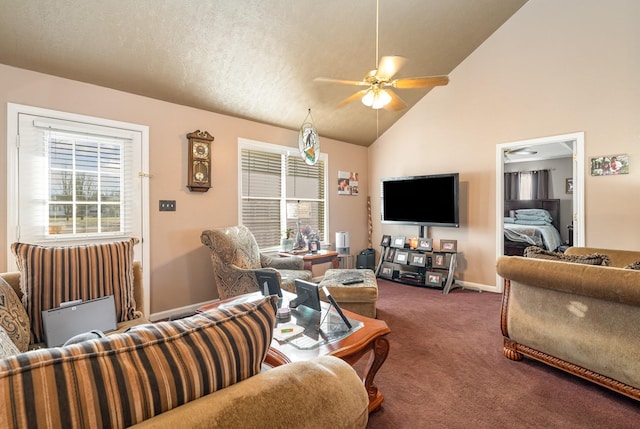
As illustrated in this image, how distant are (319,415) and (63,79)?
348cm

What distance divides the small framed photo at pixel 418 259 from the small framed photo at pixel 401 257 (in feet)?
0.22

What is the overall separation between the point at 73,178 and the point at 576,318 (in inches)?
164

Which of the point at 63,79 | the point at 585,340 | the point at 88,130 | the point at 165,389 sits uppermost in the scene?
the point at 63,79

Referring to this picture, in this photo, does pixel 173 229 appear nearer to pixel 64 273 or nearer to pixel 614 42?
pixel 64 273

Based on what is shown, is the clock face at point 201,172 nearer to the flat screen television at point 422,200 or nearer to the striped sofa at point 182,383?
the flat screen television at point 422,200

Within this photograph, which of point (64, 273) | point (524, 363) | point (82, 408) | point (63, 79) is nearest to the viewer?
point (82, 408)

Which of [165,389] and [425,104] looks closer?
[165,389]

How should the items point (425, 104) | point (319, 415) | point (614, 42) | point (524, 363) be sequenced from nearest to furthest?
point (319, 415) → point (524, 363) → point (614, 42) → point (425, 104)

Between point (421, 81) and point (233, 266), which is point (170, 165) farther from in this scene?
point (421, 81)

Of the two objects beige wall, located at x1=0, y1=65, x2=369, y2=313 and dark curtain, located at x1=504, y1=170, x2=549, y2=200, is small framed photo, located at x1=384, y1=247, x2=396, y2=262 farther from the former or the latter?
dark curtain, located at x1=504, y1=170, x2=549, y2=200

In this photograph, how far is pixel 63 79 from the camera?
2.68m

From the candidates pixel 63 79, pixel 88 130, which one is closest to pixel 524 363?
pixel 88 130

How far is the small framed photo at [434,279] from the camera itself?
14.4 ft

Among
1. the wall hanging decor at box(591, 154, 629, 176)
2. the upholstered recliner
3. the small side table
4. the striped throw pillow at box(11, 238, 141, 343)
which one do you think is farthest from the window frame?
the wall hanging decor at box(591, 154, 629, 176)
